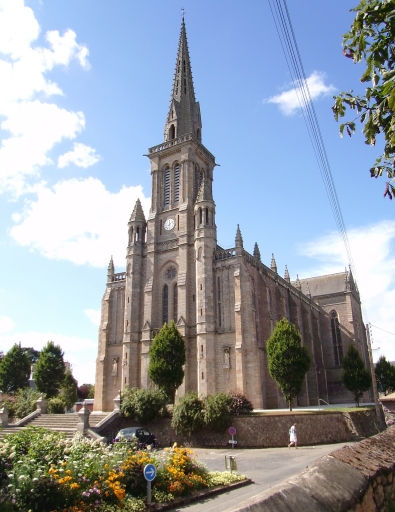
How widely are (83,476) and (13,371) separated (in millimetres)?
46000

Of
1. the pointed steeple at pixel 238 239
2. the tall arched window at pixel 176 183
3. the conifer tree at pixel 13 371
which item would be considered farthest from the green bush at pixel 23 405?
the tall arched window at pixel 176 183

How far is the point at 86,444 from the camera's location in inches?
516

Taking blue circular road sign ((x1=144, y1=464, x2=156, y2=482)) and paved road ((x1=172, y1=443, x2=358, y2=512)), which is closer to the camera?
blue circular road sign ((x1=144, y1=464, x2=156, y2=482))

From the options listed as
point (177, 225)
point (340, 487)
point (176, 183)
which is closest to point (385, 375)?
point (177, 225)

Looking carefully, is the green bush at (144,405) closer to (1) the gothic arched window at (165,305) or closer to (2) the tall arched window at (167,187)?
(1) the gothic arched window at (165,305)

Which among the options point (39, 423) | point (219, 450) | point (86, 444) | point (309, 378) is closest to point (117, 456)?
point (86, 444)

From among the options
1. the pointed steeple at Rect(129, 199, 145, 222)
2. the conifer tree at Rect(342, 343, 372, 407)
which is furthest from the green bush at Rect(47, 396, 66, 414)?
the conifer tree at Rect(342, 343, 372, 407)

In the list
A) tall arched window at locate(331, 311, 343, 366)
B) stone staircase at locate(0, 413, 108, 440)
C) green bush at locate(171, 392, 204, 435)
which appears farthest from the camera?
tall arched window at locate(331, 311, 343, 366)

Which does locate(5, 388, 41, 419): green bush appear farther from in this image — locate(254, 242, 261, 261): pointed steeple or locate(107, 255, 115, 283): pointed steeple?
locate(254, 242, 261, 261): pointed steeple

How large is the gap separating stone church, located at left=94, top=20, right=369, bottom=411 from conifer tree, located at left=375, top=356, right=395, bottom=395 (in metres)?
13.4

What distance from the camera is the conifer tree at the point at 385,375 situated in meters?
64.5

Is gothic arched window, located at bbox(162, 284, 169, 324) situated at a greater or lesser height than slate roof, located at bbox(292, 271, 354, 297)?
lesser

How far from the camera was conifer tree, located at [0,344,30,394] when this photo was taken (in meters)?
51.5

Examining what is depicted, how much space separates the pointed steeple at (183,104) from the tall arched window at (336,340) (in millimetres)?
36751
